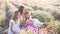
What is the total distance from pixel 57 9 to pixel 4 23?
2.57 feet

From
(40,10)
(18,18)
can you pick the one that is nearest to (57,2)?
(40,10)

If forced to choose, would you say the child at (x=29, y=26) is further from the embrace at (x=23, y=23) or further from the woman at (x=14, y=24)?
the woman at (x=14, y=24)

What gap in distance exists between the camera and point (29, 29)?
7.50ft

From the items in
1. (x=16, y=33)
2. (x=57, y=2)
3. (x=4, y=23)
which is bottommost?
(x=16, y=33)

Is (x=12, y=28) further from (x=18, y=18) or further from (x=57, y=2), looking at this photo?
(x=57, y=2)

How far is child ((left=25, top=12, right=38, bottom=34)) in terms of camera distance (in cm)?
227

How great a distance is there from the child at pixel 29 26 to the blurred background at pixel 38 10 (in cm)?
7

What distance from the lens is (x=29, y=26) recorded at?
Result: 7.61ft

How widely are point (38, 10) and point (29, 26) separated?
0.88 feet

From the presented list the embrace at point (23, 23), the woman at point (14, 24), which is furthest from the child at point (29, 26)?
the woman at point (14, 24)

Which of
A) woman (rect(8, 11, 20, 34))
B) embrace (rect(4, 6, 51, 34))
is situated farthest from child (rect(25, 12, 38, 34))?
woman (rect(8, 11, 20, 34))

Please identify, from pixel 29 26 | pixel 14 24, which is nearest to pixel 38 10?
pixel 29 26

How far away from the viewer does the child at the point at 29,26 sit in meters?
2.27

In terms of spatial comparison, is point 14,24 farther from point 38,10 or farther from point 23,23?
point 38,10
